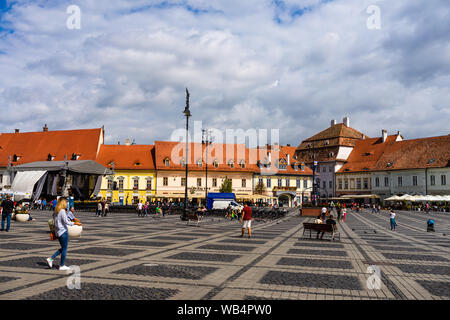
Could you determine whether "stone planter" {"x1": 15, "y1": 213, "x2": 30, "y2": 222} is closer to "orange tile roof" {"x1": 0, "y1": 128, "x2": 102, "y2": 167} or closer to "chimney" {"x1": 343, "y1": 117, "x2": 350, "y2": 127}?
"orange tile roof" {"x1": 0, "y1": 128, "x2": 102, "y2": 167}

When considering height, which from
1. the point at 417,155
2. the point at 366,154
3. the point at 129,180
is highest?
the point at 366,154

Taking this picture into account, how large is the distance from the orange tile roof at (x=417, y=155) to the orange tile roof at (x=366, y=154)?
164cm

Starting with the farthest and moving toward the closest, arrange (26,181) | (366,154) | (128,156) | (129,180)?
(366,154), (128,156), (129,180), (26,181)

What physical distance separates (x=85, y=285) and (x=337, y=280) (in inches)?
198

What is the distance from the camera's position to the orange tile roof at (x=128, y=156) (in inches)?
2611

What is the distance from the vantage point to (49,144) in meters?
70.1

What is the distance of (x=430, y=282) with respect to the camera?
836cm

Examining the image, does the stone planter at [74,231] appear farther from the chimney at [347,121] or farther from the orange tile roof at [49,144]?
the chimney at [347,121]

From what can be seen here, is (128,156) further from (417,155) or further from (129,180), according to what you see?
(417,155)

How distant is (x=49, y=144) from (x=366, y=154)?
59.2 m

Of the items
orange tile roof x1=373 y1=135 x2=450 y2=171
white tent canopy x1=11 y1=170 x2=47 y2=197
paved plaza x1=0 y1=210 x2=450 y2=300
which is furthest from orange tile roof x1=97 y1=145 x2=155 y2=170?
paved plaza x1=0 y1=210 x2=450 y2=300

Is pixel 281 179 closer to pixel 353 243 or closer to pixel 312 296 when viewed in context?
pixel 353 243

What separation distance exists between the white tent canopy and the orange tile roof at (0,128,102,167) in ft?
92.8

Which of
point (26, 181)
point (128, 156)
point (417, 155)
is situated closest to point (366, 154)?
point (417, 155)
